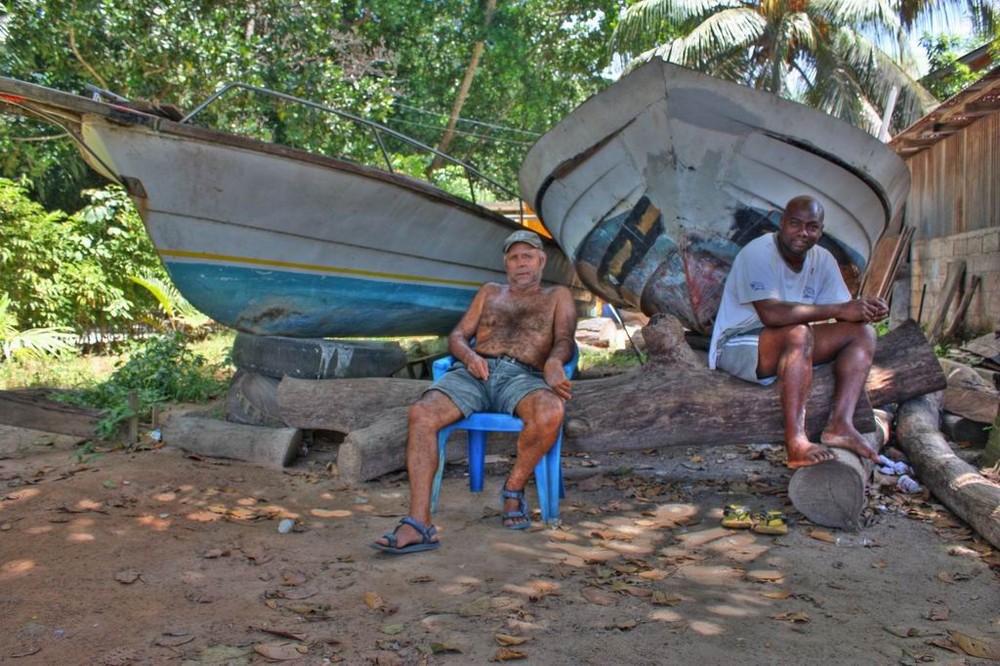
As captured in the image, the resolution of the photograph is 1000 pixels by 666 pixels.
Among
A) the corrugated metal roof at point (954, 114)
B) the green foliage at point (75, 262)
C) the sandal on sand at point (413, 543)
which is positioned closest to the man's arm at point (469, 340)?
the sandal on sand at point (413, 543)

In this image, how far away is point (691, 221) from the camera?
18.7 feet

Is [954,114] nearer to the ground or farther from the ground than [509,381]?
farther from the ground

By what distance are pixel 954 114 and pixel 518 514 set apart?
775 cm

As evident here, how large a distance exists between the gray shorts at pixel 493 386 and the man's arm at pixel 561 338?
80mm

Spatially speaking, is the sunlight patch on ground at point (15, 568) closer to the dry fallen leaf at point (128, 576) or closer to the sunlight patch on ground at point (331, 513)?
the dry fallen leaf at point (128, 576)

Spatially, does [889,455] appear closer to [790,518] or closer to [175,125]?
[790,518]

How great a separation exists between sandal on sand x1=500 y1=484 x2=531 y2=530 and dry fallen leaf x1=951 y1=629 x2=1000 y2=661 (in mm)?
1812

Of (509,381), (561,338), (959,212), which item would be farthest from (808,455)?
(959,212)

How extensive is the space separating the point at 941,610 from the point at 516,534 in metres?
1.71

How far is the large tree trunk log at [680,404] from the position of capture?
438 centimetres

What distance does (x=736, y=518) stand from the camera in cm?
387

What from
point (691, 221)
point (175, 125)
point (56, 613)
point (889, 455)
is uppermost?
point (175, 125)

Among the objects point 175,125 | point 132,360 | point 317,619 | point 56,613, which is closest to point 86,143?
point 175,125

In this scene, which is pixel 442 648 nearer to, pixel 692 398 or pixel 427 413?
pixel 427 413
